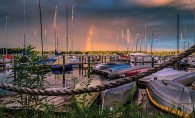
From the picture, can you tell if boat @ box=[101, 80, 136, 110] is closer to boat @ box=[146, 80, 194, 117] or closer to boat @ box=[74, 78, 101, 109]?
boat @ box=[74, 78, 101, 109]

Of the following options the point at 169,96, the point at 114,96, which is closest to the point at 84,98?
the point at 169,96

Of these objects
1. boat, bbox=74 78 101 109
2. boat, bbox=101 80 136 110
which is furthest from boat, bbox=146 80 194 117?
boat, bbox=74 78 101 109

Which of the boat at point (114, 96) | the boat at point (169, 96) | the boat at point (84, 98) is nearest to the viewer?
the boat at point (84, 98)

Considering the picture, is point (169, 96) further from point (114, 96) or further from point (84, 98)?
point (84, 98)

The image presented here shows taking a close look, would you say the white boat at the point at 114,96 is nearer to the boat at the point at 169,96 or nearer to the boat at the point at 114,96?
the boat at the point at 114,96

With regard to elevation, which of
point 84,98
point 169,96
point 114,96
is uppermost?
point 84,98

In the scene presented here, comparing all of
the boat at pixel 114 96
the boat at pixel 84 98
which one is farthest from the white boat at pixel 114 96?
the boat at pixel 84 98

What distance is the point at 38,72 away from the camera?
224 inches

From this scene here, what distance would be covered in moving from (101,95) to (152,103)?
1.86 metres

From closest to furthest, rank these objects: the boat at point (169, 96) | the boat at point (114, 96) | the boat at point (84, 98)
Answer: the boat at point (84, 98), the boat at point (169, 96), the boat at point (114, 96)

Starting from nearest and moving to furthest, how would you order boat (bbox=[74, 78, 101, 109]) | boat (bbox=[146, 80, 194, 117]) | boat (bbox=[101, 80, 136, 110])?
boat (bbox=[74, 78, 101, 109]), boat (bbox=[146, 80, 194, 117]), boat (bbox=[101, 80, 136, 110])

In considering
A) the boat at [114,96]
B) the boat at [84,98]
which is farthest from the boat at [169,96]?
the boat at [84,98]

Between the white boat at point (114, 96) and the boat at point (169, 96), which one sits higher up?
the boat at point (169, 96)

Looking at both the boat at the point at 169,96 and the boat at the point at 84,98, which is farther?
the boat at the point at 169,96
